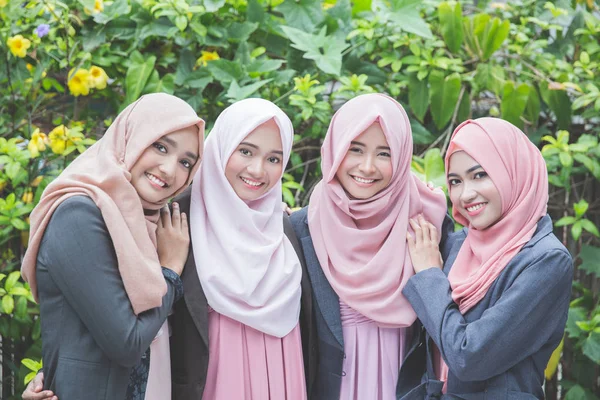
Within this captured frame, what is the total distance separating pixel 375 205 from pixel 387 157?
→ 0.17 meters


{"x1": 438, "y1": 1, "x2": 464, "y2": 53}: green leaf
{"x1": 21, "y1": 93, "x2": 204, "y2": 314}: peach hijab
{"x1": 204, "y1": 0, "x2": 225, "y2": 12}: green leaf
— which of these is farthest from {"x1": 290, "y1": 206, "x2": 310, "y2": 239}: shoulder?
{"x1": 438, "y1": 1, "x2": 464, "y2": 53}: green leaf

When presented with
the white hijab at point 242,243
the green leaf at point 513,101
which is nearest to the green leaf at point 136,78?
the white hijab at point 242,243

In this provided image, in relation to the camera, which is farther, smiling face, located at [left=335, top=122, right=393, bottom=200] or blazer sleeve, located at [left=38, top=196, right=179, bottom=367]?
smiling face, located at [left=335, top=122, right=393, bottom=200]

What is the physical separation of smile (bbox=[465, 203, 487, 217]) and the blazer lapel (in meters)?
0.56

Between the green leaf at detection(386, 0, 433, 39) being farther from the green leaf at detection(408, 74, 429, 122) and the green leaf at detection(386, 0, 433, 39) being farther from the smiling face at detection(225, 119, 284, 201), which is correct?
the smiling face at detection(225, 119, 284, 201)

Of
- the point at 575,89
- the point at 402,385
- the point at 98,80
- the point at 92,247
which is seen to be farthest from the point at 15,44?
the point at 575,89

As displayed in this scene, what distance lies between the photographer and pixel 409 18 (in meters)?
3.72

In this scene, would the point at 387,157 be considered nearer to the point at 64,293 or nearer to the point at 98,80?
the point at 64,293

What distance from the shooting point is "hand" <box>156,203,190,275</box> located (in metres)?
2.43

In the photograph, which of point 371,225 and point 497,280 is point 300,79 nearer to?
point 371,225

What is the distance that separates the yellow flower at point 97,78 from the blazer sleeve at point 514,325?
2089mm

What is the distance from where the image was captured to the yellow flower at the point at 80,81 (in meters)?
3.57

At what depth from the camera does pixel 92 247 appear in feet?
6.98

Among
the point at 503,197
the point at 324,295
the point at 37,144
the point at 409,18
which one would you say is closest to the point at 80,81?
the point at 37,144
